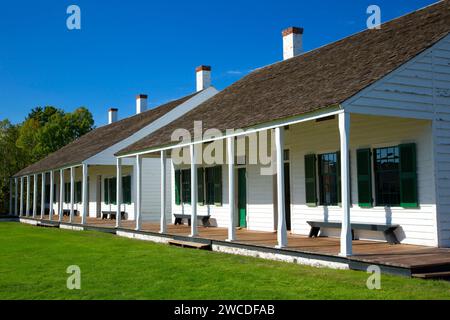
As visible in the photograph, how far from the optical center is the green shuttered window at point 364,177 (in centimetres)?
1170

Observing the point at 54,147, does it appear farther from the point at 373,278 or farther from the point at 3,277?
the point at 373,278

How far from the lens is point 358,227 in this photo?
38.3 feet

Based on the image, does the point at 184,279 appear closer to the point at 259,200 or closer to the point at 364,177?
the point at 364,177

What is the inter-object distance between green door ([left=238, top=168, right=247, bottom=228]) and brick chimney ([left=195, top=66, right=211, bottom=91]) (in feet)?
27.5

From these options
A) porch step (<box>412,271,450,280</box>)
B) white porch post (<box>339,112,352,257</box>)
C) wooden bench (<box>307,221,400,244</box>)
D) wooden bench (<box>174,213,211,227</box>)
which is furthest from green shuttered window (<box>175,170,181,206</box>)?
porch step (<box>412,271,450,280</box>)

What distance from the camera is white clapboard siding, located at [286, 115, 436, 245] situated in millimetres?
10547

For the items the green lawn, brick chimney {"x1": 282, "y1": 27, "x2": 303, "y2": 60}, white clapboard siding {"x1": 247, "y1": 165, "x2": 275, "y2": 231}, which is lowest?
the green lawn

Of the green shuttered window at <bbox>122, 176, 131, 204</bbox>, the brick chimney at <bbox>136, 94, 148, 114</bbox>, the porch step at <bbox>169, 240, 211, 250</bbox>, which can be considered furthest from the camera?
the brick chimney at <bbox>136, 94, 148, 114</bbox>

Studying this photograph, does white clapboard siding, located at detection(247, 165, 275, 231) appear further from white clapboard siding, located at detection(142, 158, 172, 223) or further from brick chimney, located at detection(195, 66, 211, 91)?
brick chimney, located at detection(195, 66, 211, 91)

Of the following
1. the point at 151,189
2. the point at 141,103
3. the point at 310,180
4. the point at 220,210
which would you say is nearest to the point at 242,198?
the point at 220,210

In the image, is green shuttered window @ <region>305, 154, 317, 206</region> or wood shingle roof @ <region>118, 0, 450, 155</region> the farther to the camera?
green shuttered window @ <region>305, 154, 317, 206</region>

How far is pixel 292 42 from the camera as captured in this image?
58.1 ft

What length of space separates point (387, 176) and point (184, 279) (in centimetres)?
516

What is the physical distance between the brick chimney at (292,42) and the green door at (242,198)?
4.30 meters
